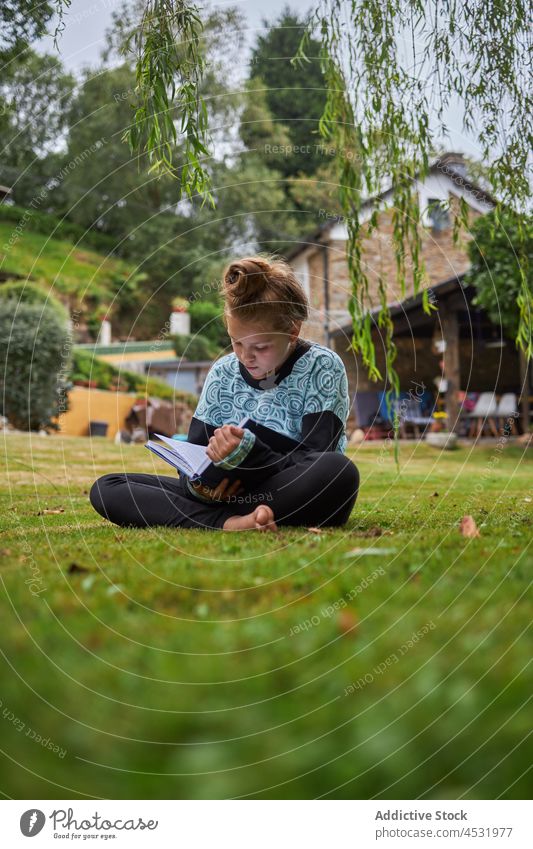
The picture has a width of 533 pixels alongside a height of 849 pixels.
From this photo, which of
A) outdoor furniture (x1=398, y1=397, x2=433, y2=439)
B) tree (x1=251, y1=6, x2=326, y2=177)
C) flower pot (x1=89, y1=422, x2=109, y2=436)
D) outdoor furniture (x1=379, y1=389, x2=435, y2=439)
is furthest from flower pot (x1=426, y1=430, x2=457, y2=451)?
tree (x1=251, y1=6, x2=326, y2=177)

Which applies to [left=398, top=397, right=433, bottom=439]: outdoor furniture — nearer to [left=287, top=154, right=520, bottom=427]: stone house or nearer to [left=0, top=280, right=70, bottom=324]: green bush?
[left=287, top=154, right=520, bottom=427]: stone house

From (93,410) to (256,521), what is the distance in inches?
688

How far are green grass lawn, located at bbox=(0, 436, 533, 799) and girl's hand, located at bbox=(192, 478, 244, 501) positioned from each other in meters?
0.86

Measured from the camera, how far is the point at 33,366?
644 inches

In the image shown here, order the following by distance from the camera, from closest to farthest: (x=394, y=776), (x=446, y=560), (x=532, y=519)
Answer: (x=394, y=776), (x=446, y=560), (x=532, y=519)

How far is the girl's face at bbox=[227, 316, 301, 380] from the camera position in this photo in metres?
4.10

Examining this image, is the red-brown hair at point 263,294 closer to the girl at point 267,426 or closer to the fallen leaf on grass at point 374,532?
the girl at point 267,426

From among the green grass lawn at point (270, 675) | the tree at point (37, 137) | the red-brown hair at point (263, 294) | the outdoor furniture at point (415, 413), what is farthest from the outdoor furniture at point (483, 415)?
the green grass lawn at point (270, 675)

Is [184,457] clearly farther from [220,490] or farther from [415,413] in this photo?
[415,413]

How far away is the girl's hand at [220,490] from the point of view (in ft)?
12.7

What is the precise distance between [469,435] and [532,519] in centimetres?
1573
